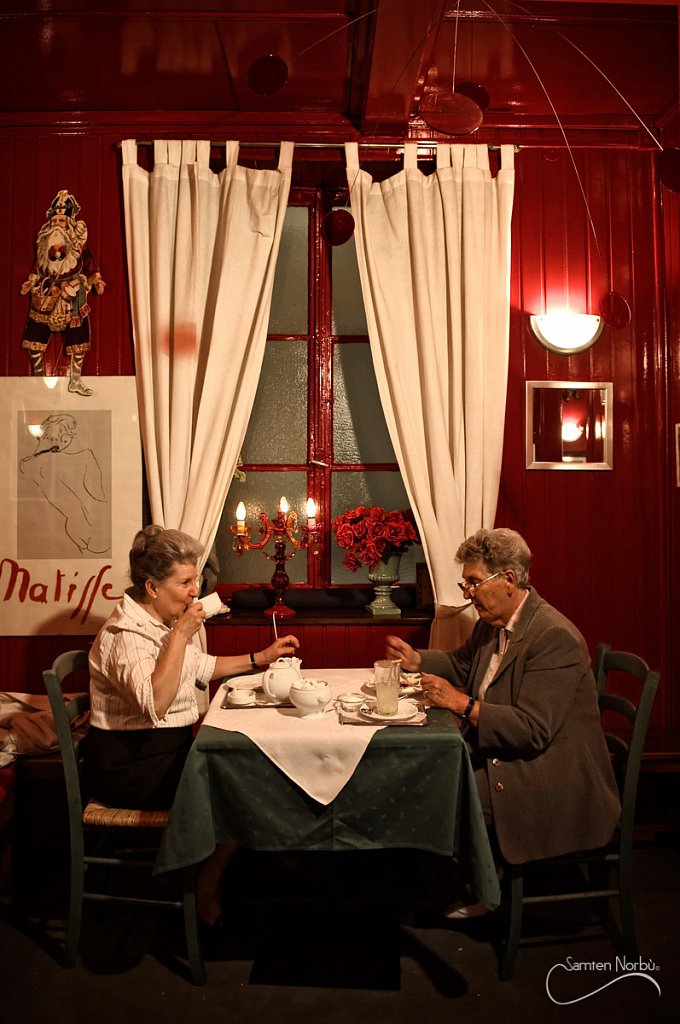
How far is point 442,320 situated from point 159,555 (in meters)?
1.84

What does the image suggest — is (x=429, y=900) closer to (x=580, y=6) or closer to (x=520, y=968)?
(x=520, y=968)

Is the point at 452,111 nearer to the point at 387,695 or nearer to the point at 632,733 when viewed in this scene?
the point at 387,695

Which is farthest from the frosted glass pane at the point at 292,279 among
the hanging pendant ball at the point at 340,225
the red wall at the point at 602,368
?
the red wall at the point at 602,368

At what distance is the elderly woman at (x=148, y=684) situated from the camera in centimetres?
246

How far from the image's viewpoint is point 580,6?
3.04 meters

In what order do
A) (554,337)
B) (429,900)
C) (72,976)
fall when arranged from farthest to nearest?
1. (554,337)
2. (429,900)
3. (72,976)

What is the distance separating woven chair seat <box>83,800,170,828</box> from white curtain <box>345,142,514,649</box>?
1.53 m

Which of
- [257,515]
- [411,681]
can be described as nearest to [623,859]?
[411,681]

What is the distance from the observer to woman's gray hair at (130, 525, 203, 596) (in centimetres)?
262

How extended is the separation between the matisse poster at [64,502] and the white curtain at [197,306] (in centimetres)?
18

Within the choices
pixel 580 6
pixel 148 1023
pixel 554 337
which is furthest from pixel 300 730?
pixel 580 6

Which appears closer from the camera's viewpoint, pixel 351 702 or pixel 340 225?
pixel 351 702

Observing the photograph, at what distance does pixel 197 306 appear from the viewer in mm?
3602

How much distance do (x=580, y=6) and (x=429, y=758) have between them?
9.61ft
